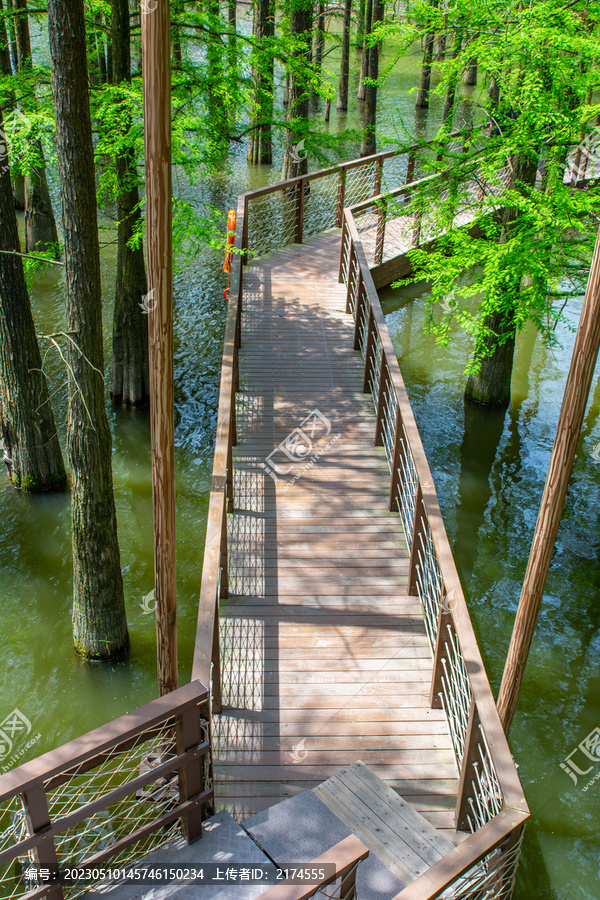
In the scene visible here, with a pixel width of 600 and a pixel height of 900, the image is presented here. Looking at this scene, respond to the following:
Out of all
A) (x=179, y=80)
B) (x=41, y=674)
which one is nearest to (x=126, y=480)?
(x=41, y=674)

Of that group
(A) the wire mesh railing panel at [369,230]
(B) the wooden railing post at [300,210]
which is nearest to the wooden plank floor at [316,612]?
(B) the wooden railing post at [300,210]

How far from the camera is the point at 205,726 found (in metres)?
3.61

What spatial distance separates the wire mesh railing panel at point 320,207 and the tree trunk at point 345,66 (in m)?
10.0

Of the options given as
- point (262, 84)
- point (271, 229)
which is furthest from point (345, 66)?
point (262, 84)

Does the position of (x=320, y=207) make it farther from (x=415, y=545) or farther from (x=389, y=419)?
(x=415, y=545)

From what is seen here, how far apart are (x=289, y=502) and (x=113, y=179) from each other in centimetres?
517

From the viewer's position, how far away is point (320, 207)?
58.4 ft

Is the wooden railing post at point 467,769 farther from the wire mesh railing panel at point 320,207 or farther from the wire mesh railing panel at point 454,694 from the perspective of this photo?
the wire mesh railing panel at point 320,207

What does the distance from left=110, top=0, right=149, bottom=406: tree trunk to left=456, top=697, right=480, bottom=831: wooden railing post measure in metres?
7.40

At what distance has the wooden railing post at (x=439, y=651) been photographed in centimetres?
481

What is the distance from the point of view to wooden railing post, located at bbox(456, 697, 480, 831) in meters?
3.98

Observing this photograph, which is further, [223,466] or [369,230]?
[369,230]

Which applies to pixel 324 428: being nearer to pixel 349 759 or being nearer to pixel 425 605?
pixel 425 605

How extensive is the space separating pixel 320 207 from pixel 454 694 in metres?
14.8
